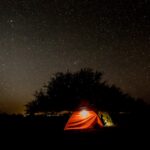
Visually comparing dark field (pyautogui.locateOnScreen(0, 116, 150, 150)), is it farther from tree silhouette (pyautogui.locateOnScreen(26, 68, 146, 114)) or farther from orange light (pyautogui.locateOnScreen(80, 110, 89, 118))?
tree silhouette (pyautogui.locateOnScreen(26, 68, 146, 114))

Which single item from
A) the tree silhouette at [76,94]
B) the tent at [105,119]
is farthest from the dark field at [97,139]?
the tree silhouette at [76,94]

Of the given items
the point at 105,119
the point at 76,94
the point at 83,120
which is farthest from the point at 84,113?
the point at 76,94

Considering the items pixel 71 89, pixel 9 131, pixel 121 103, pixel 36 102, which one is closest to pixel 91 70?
pixel 71 89

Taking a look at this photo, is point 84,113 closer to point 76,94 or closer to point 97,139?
point 97,139

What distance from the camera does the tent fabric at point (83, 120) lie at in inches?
304

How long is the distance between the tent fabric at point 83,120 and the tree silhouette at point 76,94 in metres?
19.1

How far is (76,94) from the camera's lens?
28.4m

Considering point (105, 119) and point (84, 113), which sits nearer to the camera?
point (84, 113)

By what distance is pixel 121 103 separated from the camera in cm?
3062

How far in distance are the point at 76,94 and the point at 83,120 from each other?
67.9 ft

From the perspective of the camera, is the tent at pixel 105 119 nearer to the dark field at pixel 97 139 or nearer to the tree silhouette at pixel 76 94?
the dark field at pixel 97 139

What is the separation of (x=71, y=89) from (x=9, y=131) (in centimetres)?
2215

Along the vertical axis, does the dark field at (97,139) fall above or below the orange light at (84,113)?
below

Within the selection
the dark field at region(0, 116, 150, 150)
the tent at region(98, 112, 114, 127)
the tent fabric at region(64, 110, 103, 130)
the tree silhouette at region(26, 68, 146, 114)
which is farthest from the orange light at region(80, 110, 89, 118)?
the tree silhouette at region(26, 68, 146, 114)
